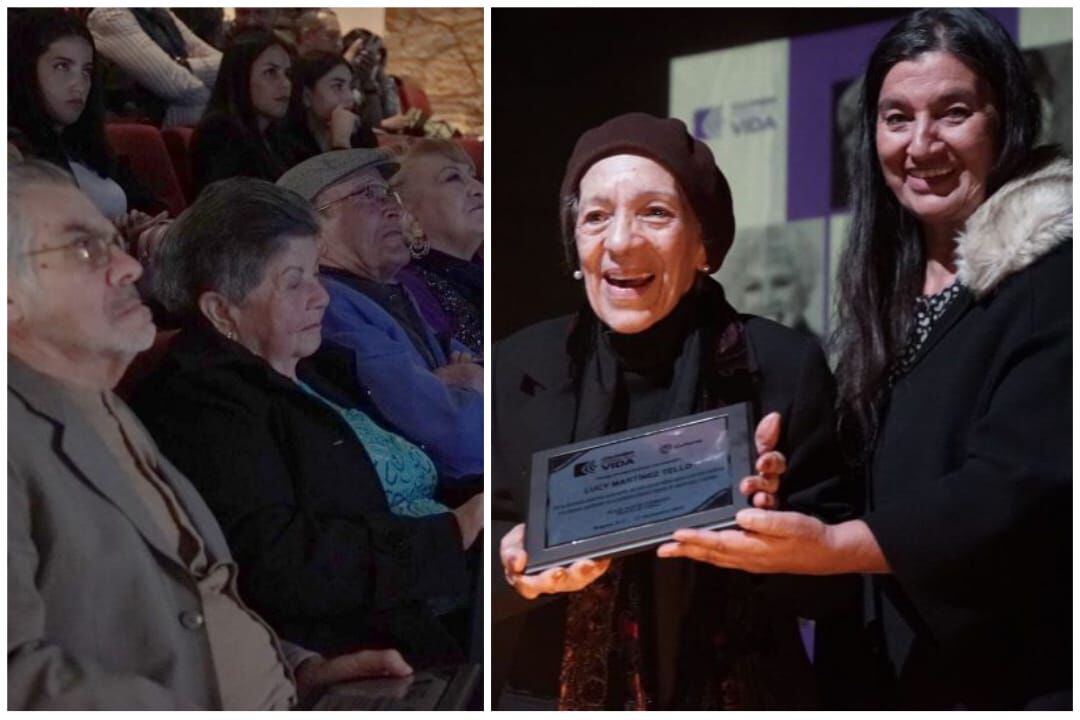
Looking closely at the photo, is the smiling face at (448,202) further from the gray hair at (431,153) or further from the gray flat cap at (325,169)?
the gray flat cap at (325,169)

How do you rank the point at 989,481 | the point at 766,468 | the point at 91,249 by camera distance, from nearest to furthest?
the point at 989,481 < the point at 766,468 < the point at 91,249

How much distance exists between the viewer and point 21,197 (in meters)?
3.61

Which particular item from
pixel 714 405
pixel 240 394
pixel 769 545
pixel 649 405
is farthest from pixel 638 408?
pixel 240 394

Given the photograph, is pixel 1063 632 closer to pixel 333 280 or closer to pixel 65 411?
pixel 333 280

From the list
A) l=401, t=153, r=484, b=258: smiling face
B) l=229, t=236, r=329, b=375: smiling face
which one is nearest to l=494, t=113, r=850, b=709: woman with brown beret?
l=401, t=153, r=484, b=258: smiling face

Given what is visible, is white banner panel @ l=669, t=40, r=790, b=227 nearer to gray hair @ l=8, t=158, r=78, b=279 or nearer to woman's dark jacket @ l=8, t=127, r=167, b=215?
woman's dark jacket @ l=8, t=127, r=167, b=215

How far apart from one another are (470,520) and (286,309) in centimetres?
66

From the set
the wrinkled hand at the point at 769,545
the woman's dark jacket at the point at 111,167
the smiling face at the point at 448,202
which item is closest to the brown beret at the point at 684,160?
the smiling face at the point at 448,202

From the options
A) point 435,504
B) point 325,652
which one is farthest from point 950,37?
point 325,652

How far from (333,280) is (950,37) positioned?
1545 millimetres

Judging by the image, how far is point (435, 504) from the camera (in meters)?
3.65

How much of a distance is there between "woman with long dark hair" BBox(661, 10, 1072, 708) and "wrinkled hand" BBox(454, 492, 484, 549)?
47 centimetres

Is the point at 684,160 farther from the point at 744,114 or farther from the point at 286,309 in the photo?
the point at 286,309

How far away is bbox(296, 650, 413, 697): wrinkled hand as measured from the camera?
3.56 m
